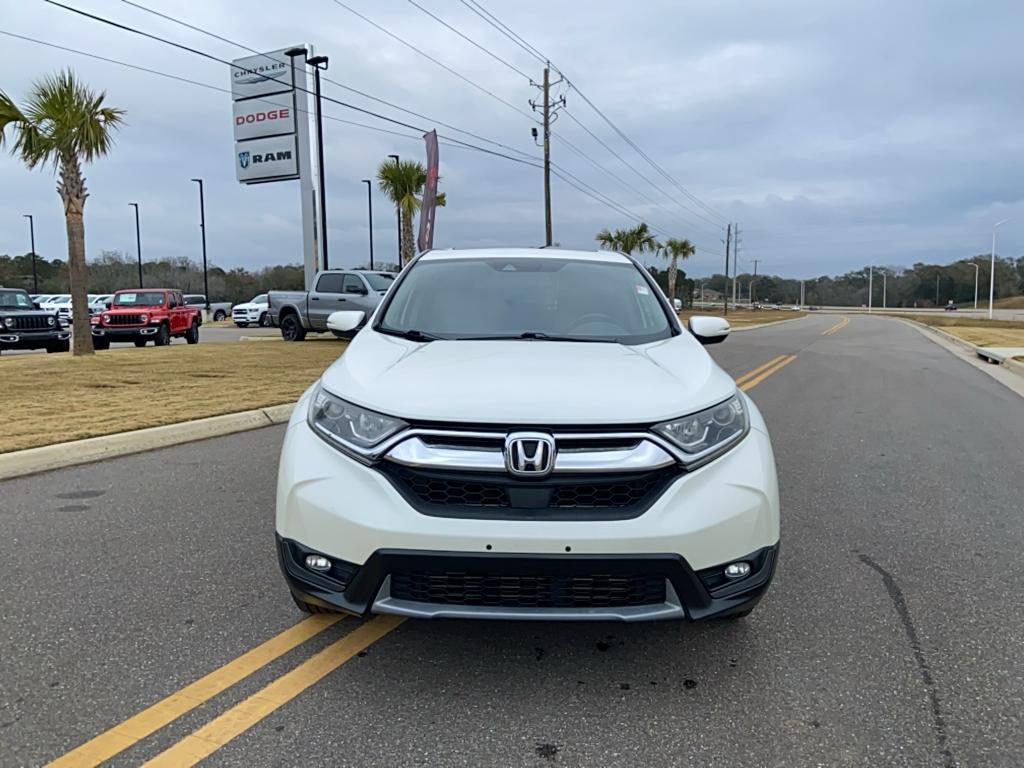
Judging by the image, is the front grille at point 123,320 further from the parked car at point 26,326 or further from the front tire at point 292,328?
the front tire at point 292,328

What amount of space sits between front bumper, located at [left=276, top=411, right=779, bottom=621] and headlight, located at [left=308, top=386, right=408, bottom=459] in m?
0.06

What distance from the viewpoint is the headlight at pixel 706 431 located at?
273 cm

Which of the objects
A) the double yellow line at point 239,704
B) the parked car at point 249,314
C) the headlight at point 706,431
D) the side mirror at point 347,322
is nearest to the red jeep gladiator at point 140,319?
the parked car at point 249,314

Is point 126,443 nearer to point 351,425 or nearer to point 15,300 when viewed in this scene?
point 351,425

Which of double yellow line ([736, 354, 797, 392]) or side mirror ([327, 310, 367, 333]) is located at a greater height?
side mirror ([327, 310, 367, 333])

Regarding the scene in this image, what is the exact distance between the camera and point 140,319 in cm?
2133

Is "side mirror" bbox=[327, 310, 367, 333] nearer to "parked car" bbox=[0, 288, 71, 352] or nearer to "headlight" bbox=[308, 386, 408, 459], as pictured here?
"headlight" bbox=[308, 386, 408, 459]

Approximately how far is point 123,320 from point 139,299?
1.12 metres

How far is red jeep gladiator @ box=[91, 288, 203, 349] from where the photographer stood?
21266mm

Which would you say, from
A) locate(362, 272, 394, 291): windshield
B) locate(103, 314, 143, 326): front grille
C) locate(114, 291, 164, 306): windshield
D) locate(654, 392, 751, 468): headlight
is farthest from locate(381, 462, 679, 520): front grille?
locate(114, 291, 164, 306): windshield

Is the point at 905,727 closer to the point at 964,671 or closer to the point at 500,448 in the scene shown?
the point at 964,671

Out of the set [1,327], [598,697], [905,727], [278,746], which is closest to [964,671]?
[905,727]

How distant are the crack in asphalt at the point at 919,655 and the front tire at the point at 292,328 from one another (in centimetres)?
1961

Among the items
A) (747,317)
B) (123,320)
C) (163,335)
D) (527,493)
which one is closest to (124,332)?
(123,320)
